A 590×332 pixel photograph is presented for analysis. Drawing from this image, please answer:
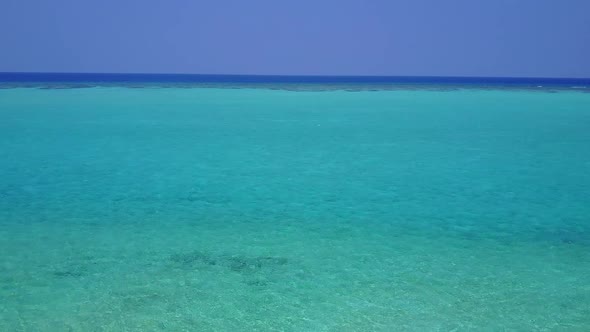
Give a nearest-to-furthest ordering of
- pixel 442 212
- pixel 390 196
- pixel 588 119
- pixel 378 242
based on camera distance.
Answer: pixel 378 242, pixel 442 212, pixel 390 196, pixel 588 119

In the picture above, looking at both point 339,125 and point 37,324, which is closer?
point 37,324

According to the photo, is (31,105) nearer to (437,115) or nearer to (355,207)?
(437,115)

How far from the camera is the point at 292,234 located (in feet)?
16.9

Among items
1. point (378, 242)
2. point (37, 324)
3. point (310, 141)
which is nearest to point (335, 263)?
point (378, 242)

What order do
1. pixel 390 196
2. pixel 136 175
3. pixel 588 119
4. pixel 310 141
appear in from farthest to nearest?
pixel 588 119
pixel 310 141
pixel 136 175
pixel 390 196

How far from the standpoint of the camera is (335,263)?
439 centimetres

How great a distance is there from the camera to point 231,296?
3.82m

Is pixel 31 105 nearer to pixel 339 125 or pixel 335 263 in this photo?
pixel 339 125

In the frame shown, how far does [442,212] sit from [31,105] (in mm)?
15490

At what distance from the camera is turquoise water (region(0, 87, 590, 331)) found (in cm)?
362

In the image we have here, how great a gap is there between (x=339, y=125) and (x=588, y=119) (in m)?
7.36

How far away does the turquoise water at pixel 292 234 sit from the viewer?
11.9ft

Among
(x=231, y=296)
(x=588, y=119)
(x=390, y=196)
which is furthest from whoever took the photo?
(x=588, y=119)

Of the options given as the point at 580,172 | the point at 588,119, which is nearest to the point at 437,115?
the point at 588,119
